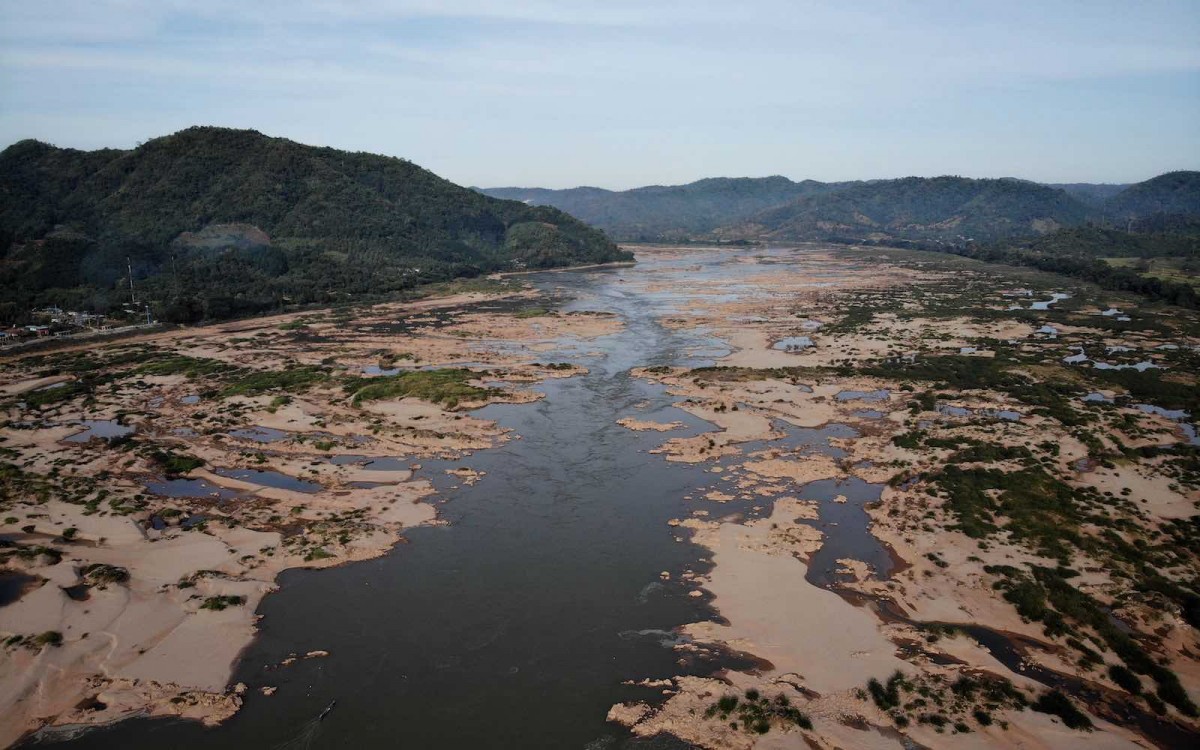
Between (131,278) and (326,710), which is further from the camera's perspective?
(131,278)

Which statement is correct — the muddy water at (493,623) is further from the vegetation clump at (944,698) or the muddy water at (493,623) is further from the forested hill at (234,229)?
the forested hill at (234,229)

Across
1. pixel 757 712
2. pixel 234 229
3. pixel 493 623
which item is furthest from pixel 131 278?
pixel 757 712

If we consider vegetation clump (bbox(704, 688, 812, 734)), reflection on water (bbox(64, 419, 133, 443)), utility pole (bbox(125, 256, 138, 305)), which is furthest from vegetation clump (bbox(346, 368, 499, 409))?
utility pole (bbox(125, 256, 138, 305))

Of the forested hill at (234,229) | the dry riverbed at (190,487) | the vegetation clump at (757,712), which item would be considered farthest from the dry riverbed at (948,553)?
the forested hill at (234,229)

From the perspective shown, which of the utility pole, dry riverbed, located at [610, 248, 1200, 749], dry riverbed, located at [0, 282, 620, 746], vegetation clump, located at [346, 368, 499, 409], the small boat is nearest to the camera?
dry riverbed, located at [610, 248, 1200, 749]

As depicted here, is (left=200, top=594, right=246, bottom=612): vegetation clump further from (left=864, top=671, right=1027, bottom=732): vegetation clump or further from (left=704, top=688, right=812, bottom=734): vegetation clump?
(left=864, top=671, right=1027, bottom=732): vegetation clump

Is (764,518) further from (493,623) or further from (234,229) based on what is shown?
(234,229)
